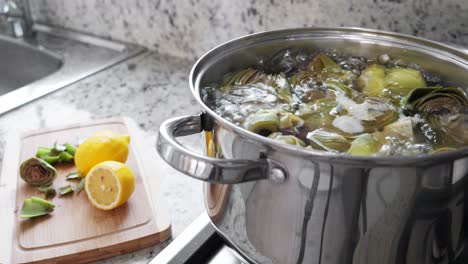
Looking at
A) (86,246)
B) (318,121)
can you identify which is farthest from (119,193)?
(318,121)

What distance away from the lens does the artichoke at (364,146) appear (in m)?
0.52

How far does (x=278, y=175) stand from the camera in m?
0.48

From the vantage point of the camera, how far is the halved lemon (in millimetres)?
733

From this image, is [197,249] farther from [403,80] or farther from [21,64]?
[21,64]

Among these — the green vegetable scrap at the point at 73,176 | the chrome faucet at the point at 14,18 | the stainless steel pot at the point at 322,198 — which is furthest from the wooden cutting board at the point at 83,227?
the chrome faucet at the point at 14,18

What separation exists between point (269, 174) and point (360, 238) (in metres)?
0.11

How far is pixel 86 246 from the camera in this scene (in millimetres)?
697

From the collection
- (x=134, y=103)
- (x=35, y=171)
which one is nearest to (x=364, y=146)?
(x=35, y=171)

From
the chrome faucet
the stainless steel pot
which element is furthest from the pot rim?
the chrome faucet

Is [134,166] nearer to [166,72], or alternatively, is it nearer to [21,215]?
[21,215]

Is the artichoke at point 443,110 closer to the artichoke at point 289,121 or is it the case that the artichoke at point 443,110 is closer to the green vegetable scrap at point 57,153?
the artichoke at point 289,121

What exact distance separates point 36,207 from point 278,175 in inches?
17.0

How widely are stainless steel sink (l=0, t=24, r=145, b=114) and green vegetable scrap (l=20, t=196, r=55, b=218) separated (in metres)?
0.43

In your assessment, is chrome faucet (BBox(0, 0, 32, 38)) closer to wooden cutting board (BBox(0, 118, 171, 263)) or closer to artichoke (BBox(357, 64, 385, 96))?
wooden cutting board (BBox(0, 118, 171, 263))
